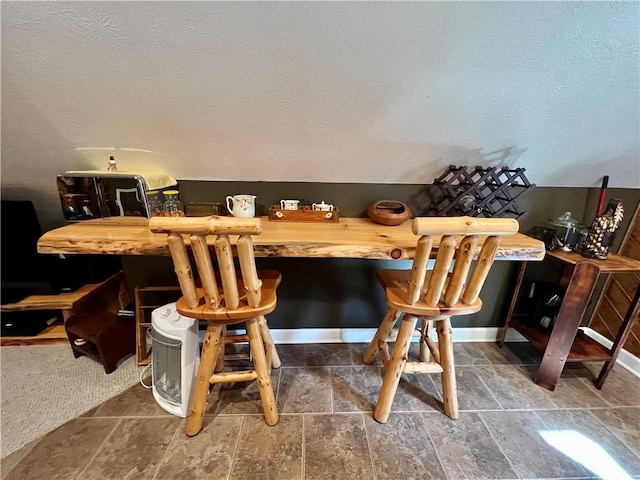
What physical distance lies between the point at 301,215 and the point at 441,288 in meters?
0.79

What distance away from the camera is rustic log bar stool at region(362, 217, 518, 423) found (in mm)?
962

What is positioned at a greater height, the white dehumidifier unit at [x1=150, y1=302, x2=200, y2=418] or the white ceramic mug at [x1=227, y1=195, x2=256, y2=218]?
the white ceramic mug at [x1=227, y1=195, x2=256, y2=218]

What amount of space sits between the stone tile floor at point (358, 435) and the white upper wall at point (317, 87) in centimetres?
127

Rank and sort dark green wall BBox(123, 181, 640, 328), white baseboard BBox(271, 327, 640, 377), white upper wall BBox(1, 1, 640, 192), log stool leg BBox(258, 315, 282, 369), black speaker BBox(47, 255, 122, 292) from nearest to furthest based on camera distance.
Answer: white upper wall BBox(1, 1, 640, 192) < log stool leg BBox(258, 315, 282, 369) < dark green wall BBox(123, 181, 640, 328) < black speaker BBox(47, 255, 122, 292) < white baseboard BBox(271, 327, 640, 377)

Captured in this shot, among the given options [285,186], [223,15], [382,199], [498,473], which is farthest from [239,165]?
[498,473]

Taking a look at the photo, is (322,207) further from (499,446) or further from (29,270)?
(29,270)

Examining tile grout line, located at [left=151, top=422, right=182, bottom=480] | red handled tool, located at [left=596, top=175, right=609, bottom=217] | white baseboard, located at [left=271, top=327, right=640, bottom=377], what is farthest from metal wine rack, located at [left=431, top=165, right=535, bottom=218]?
tile grout line, located at [left=151, top=422, right=182, bottom=480]

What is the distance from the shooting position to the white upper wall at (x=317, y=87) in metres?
0.91

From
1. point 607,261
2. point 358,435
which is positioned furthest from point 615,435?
point 358,435

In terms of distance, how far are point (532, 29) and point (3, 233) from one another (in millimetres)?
2860

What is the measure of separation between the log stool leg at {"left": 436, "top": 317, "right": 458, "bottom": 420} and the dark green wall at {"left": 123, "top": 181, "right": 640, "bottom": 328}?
0.57 meters

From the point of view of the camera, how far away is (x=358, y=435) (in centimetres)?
129

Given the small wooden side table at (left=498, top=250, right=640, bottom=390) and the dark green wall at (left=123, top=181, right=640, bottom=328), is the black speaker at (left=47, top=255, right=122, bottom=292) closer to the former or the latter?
the dark green wall at (left=123, top=181, right=640, bottom=328)

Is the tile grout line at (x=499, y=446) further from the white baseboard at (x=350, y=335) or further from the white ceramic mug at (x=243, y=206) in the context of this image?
the white ceramic mug at (x=243, y=206)
